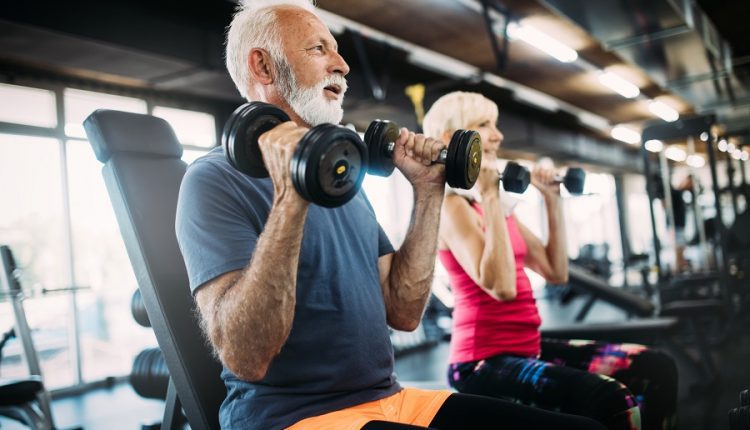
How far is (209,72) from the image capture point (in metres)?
4.95

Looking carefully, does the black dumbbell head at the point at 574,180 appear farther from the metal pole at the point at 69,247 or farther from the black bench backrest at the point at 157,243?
the metal pole at the point at 69,247

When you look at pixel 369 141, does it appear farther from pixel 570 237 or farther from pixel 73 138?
pixel 570 237

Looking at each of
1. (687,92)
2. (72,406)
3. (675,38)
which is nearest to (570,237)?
(687,92)

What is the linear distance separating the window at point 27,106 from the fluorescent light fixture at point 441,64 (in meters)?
3.49

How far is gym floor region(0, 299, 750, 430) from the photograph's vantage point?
2.92m

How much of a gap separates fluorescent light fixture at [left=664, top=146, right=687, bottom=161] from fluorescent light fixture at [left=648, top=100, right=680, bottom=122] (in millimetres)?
3124

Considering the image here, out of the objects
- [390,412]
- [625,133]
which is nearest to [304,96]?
[390,412]

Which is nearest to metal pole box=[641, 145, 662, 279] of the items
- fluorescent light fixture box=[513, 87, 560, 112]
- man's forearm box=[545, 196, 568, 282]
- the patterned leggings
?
man's forearm box=[545, 196, 568, 282]

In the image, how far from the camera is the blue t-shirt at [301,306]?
99 centimetres

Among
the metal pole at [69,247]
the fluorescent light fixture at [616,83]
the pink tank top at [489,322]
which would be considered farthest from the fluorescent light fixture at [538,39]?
the pink tank top at [489,322]

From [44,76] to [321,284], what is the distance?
4.77 metres

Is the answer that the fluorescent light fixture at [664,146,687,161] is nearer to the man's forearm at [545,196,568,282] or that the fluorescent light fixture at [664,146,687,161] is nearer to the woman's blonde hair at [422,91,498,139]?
the man's forearm at [545,196,568,282]

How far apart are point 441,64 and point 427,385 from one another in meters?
5.63

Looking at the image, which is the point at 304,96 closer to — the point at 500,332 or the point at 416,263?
the point at 416,263
